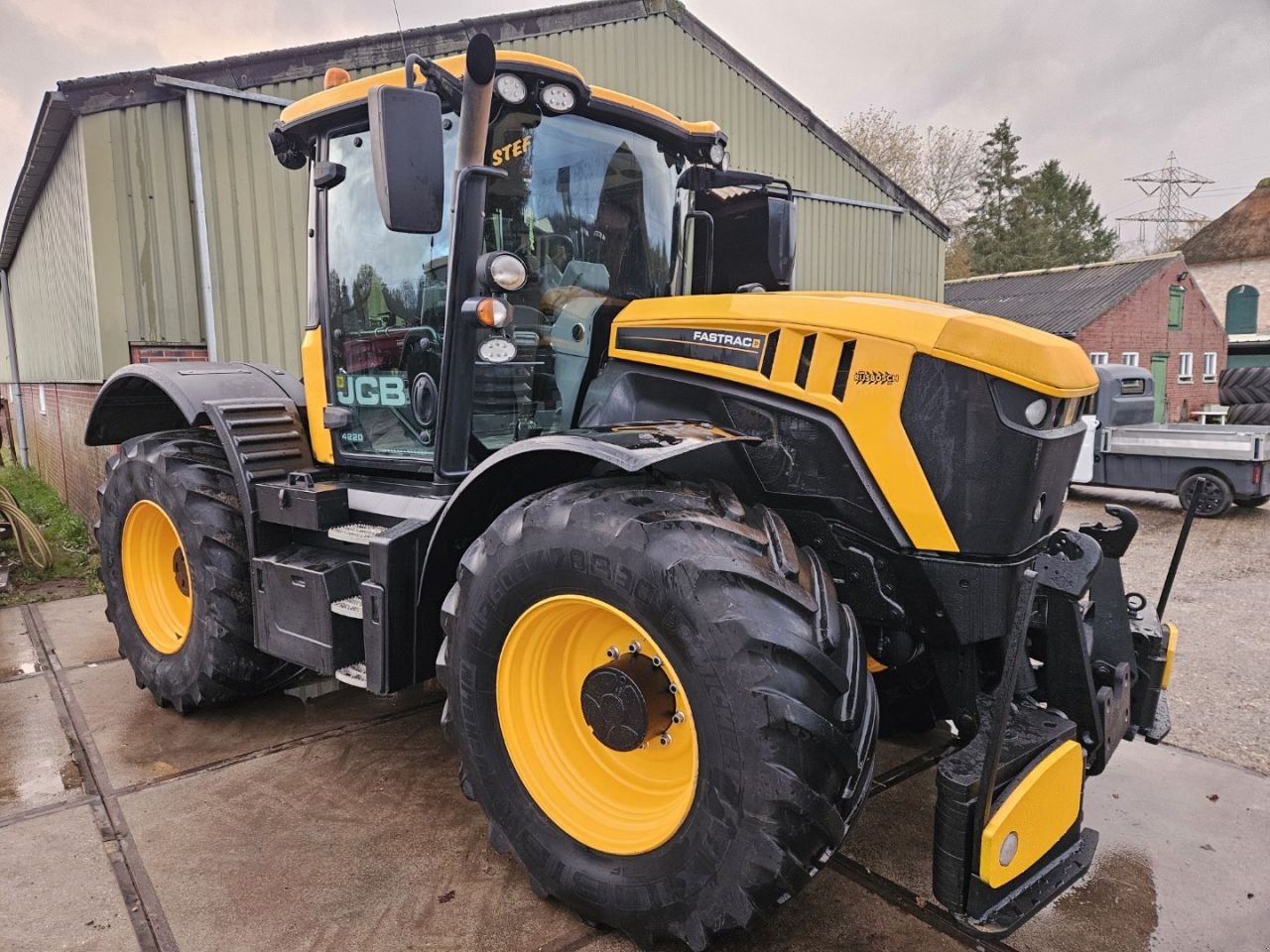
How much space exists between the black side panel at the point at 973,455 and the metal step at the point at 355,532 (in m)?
1.90

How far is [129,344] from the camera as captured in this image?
666cm

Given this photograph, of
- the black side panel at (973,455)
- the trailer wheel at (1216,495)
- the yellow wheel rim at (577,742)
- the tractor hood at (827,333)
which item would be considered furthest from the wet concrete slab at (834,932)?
the trailer wheel at (1216,495)

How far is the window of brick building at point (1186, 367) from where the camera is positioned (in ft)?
85.9

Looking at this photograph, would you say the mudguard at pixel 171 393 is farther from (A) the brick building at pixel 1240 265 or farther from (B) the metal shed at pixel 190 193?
(A) the brick building at pixel 1240 265

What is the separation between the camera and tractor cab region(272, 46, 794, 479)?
2941 mm

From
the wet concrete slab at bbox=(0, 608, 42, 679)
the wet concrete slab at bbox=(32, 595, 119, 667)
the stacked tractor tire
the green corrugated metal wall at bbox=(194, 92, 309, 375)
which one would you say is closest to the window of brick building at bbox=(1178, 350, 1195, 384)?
the stacked tractor tire

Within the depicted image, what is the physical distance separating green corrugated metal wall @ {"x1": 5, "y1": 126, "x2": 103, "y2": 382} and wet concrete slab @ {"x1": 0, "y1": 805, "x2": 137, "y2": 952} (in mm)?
4501

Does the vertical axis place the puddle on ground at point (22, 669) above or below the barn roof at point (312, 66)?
below

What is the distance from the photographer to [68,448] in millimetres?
9695

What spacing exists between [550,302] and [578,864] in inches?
72.7

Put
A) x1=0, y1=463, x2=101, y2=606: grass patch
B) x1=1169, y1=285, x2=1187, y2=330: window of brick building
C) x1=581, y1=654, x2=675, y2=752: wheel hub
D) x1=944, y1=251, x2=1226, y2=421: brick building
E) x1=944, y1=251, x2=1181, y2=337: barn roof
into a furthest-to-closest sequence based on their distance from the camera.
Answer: x1=1169, y1=285, x2=1187, y2=330: window of brick building
x1=944, y1=251, x2=1226, y2=421: brick building
x1=944, y1=251, x2=1181, y2=337: barn roof
x1=0, y1=463, x2=101, y2=606: grass patch
x1=581, y1=654, x2=675, y2=752: wheel hub

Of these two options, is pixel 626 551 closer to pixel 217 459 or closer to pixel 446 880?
pixel 446 880

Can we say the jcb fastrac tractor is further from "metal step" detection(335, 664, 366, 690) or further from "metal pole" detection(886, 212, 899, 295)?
"metal pole" detection(886, 212, 899, 295)

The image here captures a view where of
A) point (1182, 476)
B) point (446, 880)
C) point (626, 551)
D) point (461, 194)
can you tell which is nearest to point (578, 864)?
point (446, 880)
